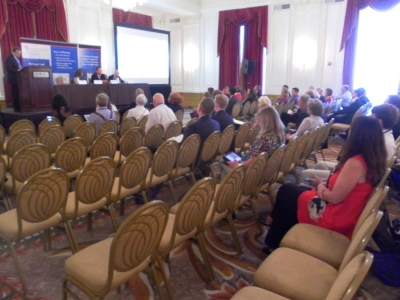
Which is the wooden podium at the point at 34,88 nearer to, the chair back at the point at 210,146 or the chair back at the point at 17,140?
the chair back at the point at 17,140

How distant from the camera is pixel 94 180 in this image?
248cm

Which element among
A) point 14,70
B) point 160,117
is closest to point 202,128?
point 160,117

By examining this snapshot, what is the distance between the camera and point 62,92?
26.6 feet

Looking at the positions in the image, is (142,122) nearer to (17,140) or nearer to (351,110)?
(17,140)

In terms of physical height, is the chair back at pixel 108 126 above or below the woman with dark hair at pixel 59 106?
below

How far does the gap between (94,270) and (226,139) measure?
286cm

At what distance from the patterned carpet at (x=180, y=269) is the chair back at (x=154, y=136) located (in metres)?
1.41

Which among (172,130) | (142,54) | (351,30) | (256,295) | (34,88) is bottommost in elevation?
(256,295)

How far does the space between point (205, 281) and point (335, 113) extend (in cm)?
650

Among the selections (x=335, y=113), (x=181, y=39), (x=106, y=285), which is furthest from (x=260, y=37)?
(x=106, y=285)

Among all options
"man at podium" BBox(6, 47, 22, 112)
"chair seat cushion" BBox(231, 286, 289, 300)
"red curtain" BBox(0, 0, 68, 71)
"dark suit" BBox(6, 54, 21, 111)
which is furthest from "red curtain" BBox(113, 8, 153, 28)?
"chair seat cushion" BBox(231, 286, 289, 300)

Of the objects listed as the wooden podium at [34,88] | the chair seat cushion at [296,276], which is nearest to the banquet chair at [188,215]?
the chair seat cushion at [296,276]

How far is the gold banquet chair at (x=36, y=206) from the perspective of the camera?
2088mm

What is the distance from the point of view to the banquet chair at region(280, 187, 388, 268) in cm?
194
